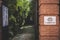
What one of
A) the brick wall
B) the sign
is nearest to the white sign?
the brick wall

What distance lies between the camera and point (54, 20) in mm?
5047

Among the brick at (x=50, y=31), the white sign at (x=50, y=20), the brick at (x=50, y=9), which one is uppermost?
the brick at (x=50, y=9)

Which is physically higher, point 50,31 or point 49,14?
point 49,14

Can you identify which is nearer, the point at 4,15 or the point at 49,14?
the point at 49,14

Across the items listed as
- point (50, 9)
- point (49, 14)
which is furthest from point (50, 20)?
point (50, 9)

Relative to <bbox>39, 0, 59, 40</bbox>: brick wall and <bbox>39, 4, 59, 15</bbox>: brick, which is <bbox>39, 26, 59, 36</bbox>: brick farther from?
<bbox>39, 4, 59, 15</bbox>: brick

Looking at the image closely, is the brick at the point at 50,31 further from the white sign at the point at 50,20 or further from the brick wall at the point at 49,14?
the white sign at the point at 50,20

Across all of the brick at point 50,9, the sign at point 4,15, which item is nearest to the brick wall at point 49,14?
the brick at point 50,9

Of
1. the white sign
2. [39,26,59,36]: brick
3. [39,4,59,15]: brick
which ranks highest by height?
[39,4,59,15]: brick

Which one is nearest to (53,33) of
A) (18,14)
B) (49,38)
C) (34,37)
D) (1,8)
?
(49,38)

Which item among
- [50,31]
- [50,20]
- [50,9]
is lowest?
[50,31]

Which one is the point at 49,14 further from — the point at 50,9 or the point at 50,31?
the point at 50,31

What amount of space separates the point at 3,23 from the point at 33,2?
125cm

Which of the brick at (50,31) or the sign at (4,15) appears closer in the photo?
the brick at (50,31)
